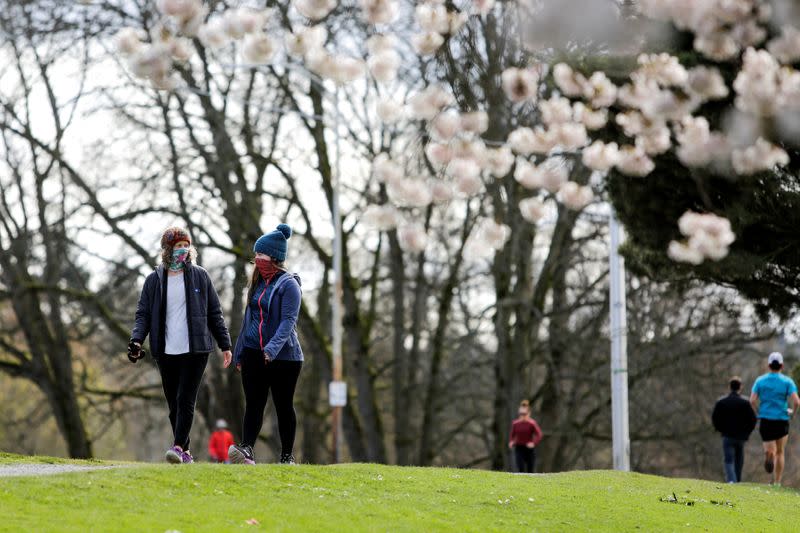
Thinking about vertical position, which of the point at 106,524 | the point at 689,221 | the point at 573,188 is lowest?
the point at 106,524

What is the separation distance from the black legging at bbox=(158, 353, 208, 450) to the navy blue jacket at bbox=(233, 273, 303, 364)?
341mm

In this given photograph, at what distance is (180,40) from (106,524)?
7914 millimetres

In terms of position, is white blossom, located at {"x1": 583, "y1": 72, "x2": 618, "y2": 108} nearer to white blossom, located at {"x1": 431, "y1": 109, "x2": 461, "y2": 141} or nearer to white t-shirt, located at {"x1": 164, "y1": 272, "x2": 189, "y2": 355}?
white blossom, located at {"x1": 431, "y1": 109, "x2": 461, "y2": 141}

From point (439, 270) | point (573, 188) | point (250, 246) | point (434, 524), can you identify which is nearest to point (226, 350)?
point (434, 524)

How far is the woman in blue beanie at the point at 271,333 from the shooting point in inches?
431

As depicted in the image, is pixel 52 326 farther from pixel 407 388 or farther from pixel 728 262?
pixel 728 262

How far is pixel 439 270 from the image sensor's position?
36.4m

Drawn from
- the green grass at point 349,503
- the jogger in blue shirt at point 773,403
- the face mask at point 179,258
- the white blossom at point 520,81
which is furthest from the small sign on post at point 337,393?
the face mask at point 179,258

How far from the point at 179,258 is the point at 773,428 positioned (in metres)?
10.0

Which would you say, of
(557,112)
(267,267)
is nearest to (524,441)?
(557,112)

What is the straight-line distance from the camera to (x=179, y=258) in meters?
10.9

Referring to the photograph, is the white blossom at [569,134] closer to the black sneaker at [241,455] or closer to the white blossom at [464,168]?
the white blossom at [464,168]

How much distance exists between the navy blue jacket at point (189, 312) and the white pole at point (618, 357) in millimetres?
12344

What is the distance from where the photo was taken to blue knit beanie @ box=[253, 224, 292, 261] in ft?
36.4
